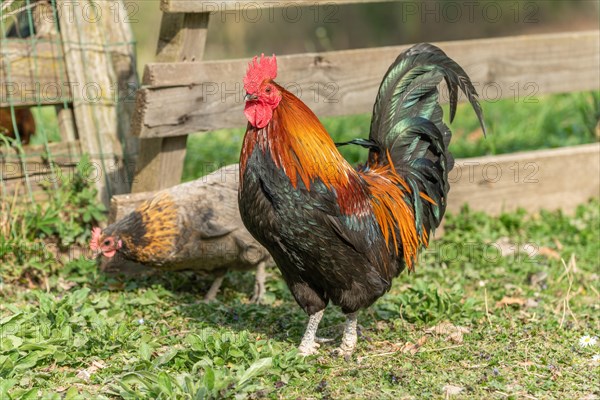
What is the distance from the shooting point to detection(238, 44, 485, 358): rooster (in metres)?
3.77

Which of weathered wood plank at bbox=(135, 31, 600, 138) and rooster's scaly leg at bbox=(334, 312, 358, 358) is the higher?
weathered wood plank at bbox=(135, 31, 600, 138)

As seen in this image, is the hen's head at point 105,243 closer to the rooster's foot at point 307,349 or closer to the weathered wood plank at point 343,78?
the weathered wood plank at point 343,78

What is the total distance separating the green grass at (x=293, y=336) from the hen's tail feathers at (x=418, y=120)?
76 cm

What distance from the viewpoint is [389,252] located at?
13.9 ft

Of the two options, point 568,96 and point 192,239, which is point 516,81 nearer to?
point 192,239

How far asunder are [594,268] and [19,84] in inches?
181

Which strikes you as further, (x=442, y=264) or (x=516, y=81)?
(x=516, y=81)

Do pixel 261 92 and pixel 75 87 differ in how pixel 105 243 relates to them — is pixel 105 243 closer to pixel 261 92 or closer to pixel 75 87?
pixel 75 87

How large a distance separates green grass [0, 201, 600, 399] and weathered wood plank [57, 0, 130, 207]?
819 mm

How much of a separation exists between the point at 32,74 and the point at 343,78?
7.75 ft

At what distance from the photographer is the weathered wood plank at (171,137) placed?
507 centimetres

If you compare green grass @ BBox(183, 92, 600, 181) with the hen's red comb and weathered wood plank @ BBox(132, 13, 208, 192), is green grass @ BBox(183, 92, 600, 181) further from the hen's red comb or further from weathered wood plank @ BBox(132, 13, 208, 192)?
the hen's red comb

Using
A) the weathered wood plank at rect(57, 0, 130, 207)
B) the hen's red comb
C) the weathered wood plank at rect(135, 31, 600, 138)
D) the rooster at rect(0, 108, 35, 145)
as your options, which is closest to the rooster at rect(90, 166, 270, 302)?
the weathered wood plank at rect(135, 31, 600, 138)

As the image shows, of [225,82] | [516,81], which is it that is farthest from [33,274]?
[516,81]
